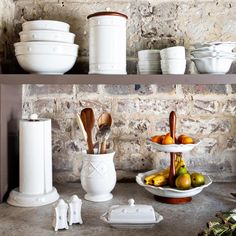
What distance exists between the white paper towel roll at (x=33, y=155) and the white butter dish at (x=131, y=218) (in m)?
0.33

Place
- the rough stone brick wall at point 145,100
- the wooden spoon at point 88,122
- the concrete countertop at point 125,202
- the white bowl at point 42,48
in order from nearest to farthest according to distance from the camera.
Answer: the concrete countertop at point 125,202
the white bowl at point 42,48
the wooden spoon at point 88,122
the rough stone brick wall at point 145,100

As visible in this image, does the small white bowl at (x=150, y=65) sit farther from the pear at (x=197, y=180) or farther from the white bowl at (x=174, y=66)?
the pear at (x=197, y=180)

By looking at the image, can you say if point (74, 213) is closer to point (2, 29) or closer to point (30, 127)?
point (30, 127)

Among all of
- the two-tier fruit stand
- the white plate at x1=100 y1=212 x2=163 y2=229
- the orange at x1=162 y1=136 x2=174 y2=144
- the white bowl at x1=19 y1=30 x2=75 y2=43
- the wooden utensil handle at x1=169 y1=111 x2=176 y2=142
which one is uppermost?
the white bowl at x1=19 y1=30 x2=75 y2=43

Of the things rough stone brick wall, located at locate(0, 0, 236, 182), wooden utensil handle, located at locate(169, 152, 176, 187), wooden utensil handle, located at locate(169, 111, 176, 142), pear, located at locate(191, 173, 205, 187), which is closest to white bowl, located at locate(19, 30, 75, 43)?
rough stone brick wall, located at locate(0, 0, 236, 182)

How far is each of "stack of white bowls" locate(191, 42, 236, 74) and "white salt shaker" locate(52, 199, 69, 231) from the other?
0.69 m

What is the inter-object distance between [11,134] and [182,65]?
2.34 feet

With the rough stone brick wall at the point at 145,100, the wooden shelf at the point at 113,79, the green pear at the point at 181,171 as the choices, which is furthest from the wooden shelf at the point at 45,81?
the green pear at the point at 181,171

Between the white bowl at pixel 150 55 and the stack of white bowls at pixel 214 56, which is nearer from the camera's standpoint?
the stack of white bowls at pixel 214 56

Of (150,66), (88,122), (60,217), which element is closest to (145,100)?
(150,66)

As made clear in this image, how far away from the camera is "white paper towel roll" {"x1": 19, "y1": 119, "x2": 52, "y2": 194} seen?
1285 millimetres

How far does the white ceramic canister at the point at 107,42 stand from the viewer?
49.9 inches

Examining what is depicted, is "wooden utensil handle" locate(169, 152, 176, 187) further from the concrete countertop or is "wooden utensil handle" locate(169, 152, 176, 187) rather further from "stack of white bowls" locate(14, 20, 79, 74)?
"stack of white bowls" locate(14, 20, 79, 74)

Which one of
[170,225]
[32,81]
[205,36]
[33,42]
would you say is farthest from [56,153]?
[205,36]
